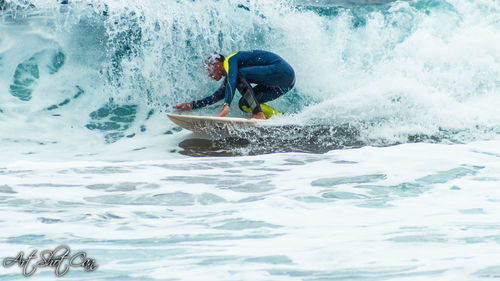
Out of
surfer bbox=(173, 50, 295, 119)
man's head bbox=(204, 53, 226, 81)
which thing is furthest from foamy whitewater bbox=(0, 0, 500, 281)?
man's head bbox=(204, 53, 226, 81)

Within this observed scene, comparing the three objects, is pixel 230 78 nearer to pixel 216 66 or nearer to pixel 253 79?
pixel 216 66

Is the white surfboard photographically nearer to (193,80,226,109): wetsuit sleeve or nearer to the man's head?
(193,80,226,109): wetsuit sleeve

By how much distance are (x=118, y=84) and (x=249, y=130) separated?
2424 mm

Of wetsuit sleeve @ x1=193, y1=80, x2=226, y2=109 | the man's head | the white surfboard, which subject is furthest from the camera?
wetsuit sleeve @ x1=193, y1=80, x2=226, y2=109

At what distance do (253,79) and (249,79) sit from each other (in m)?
0.05

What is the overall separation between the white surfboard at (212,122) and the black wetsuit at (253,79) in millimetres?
261

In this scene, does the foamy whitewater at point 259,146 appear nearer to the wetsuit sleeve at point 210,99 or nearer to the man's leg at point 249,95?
the man's leg at point 249,95

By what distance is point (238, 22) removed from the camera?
26.3 feet

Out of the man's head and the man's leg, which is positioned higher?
the man's head

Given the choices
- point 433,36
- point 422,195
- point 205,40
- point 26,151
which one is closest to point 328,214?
point 422,195

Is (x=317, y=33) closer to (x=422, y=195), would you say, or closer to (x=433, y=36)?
(x=433, y=36)

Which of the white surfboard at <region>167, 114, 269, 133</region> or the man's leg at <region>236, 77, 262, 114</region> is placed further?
the man's leg at <region>236, 77, 262, 114</region>

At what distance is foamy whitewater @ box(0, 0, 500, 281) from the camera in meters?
2.97

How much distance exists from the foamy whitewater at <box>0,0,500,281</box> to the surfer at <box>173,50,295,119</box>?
16.3 inches
